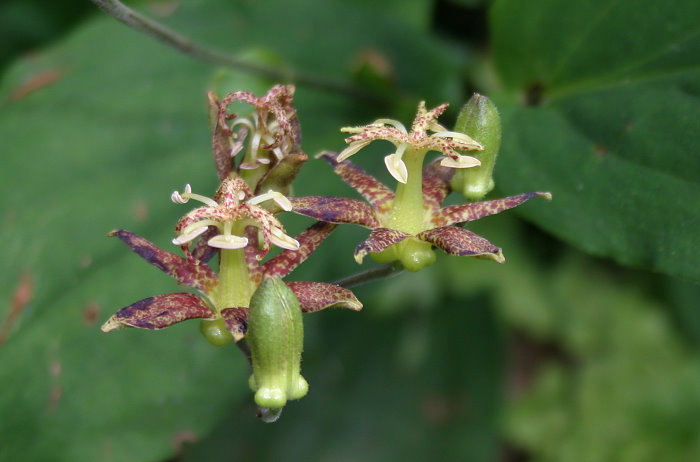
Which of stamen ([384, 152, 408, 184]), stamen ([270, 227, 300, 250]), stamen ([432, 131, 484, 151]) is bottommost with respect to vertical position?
stamen ([270, 227, 300, 250])

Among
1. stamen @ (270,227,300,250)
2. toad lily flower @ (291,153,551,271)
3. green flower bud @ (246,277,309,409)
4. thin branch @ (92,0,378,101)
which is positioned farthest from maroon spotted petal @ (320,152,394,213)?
thin branch @ (92,0,378,101)

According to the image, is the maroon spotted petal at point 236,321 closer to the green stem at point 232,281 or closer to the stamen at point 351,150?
the green stem at point 232,281

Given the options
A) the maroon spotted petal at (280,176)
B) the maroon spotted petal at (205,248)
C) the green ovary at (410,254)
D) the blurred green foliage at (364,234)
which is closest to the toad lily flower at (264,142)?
the maroon spotted petal at (280,176)

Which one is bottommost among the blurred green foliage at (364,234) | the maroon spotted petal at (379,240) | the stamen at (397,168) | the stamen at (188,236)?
the blurred green foliage at (364,234)

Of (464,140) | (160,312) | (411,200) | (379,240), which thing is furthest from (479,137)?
(160,312)

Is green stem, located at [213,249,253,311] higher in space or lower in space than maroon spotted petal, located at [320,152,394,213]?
lower

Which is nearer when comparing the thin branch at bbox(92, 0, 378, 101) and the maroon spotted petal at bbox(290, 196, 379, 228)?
the maroon spotted petal at bbox(290, 196, 379, 228)

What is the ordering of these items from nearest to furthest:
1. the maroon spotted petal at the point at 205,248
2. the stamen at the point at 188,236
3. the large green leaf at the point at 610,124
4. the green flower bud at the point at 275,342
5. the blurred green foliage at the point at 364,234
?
the green flower bud at the point at 275,342 < the stamen at the point at 188,236 < the maroon spotted petal at the point at 205,248 < the large green leaf at the point at 610,124 < the blurred green foliage at the point at 364,234

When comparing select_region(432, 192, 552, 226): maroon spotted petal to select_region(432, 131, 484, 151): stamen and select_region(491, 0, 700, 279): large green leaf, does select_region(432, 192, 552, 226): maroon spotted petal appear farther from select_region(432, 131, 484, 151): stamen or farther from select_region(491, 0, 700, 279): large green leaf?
select_region(491, 0, 700, 279): large green leaf
